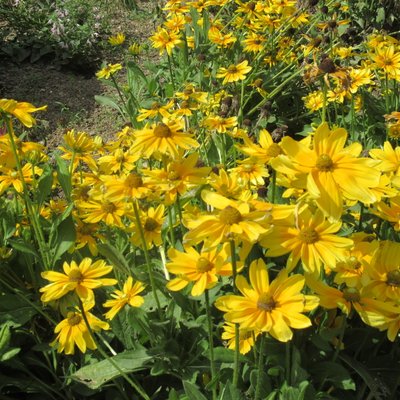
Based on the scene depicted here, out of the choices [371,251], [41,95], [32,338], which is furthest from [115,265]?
[41,95]

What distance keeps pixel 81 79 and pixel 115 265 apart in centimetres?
393

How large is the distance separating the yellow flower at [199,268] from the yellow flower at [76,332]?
350mm

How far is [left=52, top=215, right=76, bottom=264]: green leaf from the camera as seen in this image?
1666 millimetres

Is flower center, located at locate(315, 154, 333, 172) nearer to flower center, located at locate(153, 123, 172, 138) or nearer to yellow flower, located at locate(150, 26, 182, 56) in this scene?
flower center, located at locate(153, 123, 172, 138)

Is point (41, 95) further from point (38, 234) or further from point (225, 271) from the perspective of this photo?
point (225, 271)

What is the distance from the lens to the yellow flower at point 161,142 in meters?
1.36

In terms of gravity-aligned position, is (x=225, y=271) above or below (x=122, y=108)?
above

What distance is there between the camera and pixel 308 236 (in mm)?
1102

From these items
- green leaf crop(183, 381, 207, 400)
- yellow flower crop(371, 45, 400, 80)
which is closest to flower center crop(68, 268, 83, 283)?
green leaf crop(183, 381, 207, 400)

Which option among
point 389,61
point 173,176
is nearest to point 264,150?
point 173,176

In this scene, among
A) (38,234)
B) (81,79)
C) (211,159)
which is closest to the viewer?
(38,234)

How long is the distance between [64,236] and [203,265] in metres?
0.63

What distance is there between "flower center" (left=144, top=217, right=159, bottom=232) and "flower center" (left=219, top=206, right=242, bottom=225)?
1.70 ft

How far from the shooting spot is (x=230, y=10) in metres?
4.59
